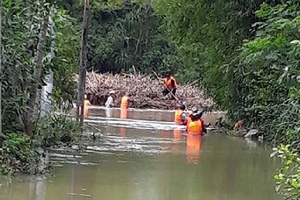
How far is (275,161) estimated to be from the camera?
13.4 meters

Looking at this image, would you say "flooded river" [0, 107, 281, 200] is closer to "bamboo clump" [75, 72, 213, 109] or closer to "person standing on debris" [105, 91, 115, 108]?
"bamboo clump" [75, 72, 213, 109]

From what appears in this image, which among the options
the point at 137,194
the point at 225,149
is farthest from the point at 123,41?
the point at 137,194

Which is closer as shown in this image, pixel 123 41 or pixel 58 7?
pixel 58 7

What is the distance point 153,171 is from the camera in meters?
11.1

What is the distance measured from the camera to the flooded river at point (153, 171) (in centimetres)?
910

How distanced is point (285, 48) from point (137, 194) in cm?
301


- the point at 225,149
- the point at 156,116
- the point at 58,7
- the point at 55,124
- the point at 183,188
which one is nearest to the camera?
the point at 183,188

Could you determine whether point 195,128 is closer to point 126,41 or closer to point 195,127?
point 195,127

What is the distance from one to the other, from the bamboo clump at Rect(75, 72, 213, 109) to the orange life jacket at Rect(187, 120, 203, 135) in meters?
8.75

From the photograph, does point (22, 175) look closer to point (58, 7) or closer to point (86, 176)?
point (86, 176)

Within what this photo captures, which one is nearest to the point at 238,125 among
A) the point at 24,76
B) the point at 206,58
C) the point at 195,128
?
the point at 195,128

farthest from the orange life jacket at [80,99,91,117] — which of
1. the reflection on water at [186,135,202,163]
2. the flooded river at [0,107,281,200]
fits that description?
the flooded river at [0,107,281,200]

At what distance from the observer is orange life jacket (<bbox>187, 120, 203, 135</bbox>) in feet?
59.5

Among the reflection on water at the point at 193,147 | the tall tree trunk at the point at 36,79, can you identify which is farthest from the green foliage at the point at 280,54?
the tall tree trunk at the point at 36,79
